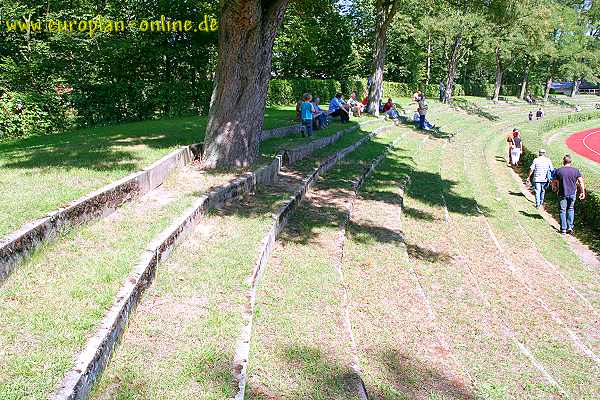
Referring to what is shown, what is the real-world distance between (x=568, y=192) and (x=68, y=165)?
1144cm

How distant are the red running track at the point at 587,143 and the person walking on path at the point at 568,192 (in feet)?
53.8

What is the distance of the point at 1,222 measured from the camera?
5.07m

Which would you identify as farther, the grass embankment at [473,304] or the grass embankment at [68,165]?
the grass embankment at [68,165]

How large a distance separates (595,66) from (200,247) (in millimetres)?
64716

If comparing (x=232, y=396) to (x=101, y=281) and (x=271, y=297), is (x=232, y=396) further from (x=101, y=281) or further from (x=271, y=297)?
(x=271, y=297)

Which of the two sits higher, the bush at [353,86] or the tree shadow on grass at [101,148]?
the bush at [353,86]

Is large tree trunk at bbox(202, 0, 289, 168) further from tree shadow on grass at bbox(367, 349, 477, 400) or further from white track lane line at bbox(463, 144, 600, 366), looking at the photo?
tree shadow on grass at bbox(367, 349, 477, 400)

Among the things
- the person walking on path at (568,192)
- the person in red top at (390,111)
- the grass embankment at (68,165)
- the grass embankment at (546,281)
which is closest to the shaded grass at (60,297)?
the grass embankment at (68,165)

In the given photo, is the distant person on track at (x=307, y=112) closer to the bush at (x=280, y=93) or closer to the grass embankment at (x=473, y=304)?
the grass embankment at (x=473, y=304)

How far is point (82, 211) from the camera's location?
5.88m

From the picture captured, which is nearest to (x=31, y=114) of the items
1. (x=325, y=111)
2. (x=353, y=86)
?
(x=325, y=111)

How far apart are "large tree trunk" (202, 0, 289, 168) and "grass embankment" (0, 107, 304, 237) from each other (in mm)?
1145

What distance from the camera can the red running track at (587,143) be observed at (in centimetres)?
2942

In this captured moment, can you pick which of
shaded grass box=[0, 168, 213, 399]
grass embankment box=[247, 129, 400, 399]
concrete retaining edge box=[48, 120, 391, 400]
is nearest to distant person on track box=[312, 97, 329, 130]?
grass embankment box=[247, 129, 400, 399]
